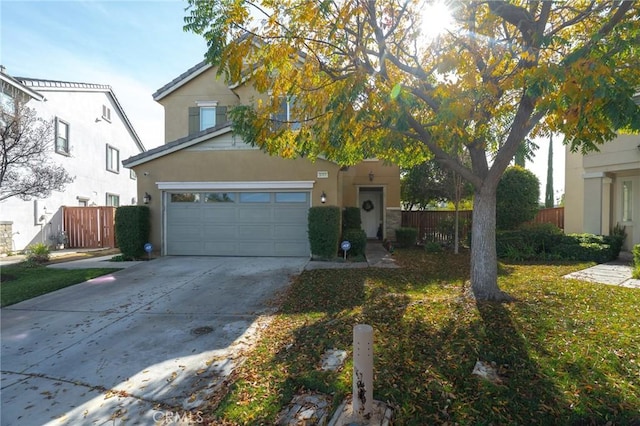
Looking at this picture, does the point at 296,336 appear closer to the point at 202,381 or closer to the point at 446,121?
the point at 202,381

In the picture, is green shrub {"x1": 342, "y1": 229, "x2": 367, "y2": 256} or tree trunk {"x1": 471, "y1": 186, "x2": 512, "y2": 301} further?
green shrub {"x1": 342, "y1": 229, "x2": 367, "y2": 256}

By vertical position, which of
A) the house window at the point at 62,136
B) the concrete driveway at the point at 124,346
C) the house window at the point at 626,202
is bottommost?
the concrete driveway at the point at 124,346

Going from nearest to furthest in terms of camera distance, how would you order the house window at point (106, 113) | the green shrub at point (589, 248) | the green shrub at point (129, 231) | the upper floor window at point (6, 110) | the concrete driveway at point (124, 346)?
the concrete driveway at point (124, 346) → the upper floor window at point (6, 110) → the green shrub at point (589, 248) → the green shrub at point (129, 231) → the house window at point (106, 113)

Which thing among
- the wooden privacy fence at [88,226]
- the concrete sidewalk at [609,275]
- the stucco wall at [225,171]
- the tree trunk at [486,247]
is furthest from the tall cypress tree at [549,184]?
the wooden privacy fence at [88,226]

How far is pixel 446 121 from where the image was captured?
4773mm

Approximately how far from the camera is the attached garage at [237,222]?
11.2 meters

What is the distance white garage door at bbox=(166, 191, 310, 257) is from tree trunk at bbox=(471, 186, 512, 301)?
642 cm

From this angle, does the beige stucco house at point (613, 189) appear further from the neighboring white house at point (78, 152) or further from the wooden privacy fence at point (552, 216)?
the neighboring white house at point (78, 152)

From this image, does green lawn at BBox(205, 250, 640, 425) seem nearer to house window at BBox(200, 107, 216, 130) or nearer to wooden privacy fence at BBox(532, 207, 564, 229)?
house window at BBox(200, 107, 216, 130)

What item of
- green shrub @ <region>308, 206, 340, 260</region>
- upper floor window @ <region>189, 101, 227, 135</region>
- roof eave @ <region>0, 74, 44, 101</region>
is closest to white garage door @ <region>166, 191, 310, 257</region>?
green shrub @ <region>308, 206, 340, 260</region>

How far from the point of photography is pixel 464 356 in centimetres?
361

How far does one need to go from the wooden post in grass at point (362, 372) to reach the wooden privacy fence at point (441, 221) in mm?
12569

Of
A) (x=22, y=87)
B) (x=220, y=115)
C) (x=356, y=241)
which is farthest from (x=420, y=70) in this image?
(x=22, y=87)

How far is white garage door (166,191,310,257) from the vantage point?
36.9 ft
